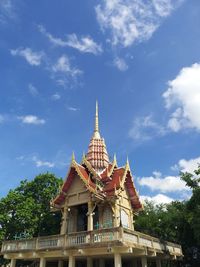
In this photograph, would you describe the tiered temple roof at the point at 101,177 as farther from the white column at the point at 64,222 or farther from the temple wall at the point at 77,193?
the white column at the point at 64,222

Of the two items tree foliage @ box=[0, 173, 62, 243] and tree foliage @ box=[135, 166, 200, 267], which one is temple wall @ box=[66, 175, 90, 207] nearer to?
tree foliage @ box=[135, 166, 200, 267]

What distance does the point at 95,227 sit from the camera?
2297 centimetres

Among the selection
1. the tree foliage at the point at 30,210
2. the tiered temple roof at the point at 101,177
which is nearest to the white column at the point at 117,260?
the tiered temple roof at the point at 101,177

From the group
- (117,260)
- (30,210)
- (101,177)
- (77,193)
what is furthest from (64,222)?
(30,210)

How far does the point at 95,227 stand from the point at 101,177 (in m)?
4.26

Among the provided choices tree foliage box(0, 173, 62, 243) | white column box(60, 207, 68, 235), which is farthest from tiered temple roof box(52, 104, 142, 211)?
tree foliage box(0, 173, 62, 243)

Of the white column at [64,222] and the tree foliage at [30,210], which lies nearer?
the white column at [64,222]

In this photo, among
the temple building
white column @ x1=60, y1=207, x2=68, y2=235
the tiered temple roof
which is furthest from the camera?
white column @ x1=60, y1=207, x2=68, y2=235

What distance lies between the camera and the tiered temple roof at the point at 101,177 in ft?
74.2

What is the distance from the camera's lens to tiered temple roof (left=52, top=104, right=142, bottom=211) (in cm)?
2261

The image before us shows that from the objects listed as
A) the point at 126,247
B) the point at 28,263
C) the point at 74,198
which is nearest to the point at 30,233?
the point at 28,263

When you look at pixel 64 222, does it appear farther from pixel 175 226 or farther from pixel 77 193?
pixel 175 226

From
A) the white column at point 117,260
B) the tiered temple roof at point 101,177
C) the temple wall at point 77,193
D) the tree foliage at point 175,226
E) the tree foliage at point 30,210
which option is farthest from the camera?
the tree foliage at point 30,210

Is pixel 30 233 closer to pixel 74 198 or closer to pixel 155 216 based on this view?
pixel 74 198
